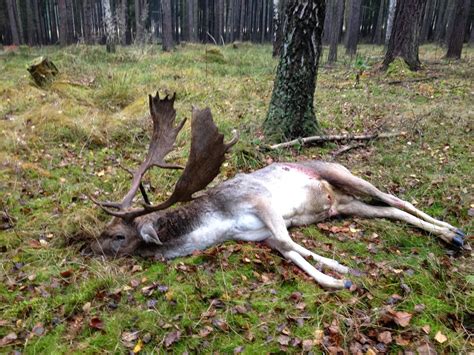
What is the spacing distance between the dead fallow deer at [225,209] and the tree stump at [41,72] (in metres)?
7.23

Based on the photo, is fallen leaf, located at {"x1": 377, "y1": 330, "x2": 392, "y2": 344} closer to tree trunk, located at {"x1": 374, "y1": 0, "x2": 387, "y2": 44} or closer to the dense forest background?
the dense forest background

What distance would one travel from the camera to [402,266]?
382cm

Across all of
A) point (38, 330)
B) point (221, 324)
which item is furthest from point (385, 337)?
point (38, 330)

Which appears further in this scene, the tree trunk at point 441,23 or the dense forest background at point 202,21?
the tree trunk at point 441,23

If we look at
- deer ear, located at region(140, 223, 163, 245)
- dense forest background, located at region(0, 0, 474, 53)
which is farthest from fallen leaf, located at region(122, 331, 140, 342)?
dense forest background, located at region(0, 0, 474, 53)

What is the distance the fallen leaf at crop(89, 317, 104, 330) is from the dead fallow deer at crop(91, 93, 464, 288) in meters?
0.96

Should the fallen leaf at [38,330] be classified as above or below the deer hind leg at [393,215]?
below

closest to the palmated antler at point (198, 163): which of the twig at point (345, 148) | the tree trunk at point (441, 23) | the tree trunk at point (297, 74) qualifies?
the tree trunk at point (297, 74)

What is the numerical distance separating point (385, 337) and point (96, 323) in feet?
7.34

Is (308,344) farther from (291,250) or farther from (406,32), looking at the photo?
(406,32)

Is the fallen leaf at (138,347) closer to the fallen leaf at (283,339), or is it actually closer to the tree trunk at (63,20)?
the fallen leaf at (283,339)

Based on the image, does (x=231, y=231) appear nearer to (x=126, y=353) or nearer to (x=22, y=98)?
(x=126, y=353)

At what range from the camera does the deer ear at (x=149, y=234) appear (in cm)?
402

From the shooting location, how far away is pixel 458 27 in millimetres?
16359
